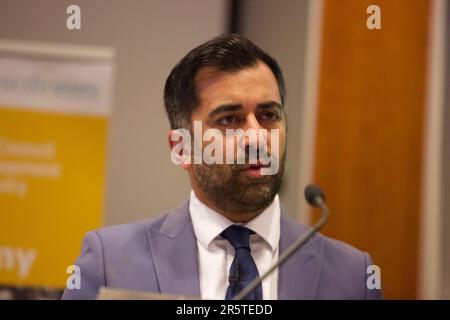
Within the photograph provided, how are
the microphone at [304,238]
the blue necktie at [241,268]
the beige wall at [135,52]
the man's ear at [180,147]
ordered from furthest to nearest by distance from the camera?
the beige wall at [135,52], the man's ear at [180,147], the blue necktie at [241,268], the microphone at [304,238]

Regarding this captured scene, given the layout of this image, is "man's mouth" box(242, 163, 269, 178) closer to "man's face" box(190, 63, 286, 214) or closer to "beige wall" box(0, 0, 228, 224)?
"man's face" box(190, 63, 286, 214)

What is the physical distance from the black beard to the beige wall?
0.22 m

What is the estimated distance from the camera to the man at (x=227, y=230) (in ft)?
4.58

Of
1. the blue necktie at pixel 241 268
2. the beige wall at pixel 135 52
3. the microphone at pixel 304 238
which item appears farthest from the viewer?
the beige wall at pixel 135 52

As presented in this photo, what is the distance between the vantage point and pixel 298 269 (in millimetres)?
1433

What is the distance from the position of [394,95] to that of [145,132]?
0.77 meters

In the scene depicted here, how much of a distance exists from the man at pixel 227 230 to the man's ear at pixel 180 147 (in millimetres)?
32

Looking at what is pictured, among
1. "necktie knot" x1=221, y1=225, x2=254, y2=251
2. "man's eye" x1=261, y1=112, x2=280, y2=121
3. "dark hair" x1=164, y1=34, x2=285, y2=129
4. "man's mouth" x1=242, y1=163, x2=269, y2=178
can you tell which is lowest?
"necktie knot" x1=221, y1=225, x2=254, y2=251

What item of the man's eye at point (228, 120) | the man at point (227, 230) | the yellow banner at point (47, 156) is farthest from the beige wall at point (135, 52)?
the man's eye at point (228, 120)

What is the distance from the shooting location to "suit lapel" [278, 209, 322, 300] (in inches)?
55.5

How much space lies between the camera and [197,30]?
1.71 m

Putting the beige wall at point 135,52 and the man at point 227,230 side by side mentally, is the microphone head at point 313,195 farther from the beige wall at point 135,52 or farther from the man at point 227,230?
the beige wall at point 135,52

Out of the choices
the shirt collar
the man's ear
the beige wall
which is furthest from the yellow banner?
the shirt collar

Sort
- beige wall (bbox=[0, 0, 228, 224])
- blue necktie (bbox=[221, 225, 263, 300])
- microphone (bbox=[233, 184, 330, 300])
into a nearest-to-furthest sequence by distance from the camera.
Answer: microphone (bbox=[233, 184, 330, 300])
blue necktie (bbox=[221, 225, 263, 300])
beige wall (bbox=[0, 0, 228, 224])
